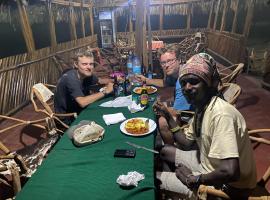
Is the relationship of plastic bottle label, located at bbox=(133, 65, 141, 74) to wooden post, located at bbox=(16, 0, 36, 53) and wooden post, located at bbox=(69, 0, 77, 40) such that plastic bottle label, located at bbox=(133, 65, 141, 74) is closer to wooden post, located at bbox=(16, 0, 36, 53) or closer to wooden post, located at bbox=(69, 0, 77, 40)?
wooden post, located at bbox=(16, 0, 36, 53)

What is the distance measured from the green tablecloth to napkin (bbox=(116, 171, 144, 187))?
34 mm

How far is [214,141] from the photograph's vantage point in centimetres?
164

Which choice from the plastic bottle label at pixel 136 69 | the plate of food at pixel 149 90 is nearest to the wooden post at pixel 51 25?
the plastic bottle label at pixel 136 69

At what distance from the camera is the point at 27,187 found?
5.41 ft

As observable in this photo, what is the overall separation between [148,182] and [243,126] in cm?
79

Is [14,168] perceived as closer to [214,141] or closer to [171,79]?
[214,141]

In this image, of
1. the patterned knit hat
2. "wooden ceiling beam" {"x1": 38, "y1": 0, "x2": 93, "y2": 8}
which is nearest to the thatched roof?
"wooden ceiling beam" {"x1": 38, "y1": 0, "x2": 93, "y2": 8}

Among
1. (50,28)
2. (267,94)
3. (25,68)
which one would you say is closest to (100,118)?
(25,68)

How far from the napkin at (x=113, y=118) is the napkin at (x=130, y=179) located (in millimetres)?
995

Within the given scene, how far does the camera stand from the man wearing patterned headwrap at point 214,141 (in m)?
1.59

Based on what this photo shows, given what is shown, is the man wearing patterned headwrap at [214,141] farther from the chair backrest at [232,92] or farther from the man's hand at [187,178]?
the chair backrest at [232,92]

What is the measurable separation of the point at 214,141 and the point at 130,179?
2.10ft

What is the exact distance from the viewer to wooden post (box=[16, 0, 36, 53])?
6352mm

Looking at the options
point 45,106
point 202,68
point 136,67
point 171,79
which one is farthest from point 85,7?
point 202,68
